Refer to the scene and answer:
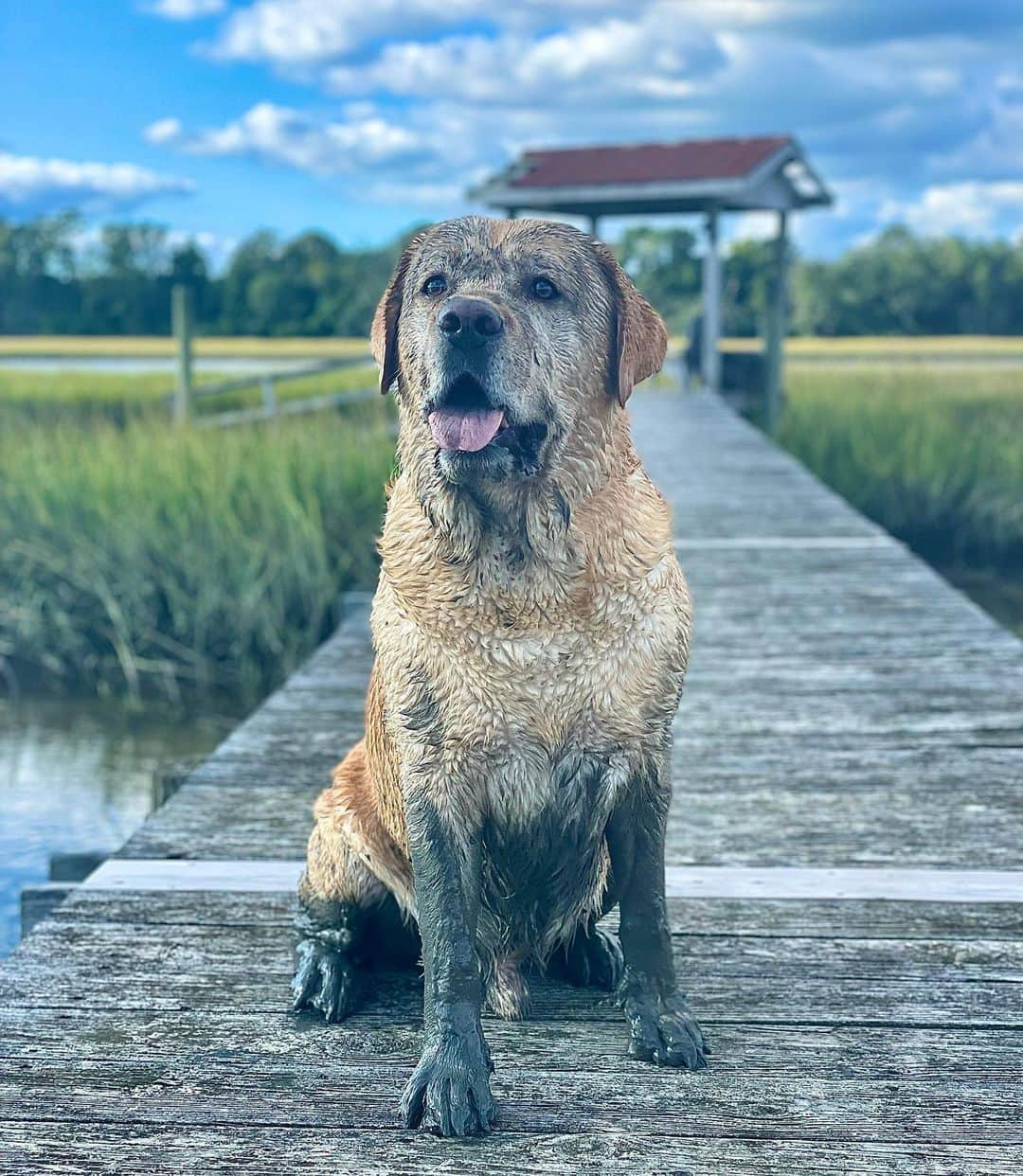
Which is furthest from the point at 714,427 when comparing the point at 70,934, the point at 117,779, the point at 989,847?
the point at 70,934

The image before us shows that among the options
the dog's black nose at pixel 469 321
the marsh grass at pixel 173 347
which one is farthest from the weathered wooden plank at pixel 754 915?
the marsh grass at pixel 173 347

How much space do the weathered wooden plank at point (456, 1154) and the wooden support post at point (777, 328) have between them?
15.3m

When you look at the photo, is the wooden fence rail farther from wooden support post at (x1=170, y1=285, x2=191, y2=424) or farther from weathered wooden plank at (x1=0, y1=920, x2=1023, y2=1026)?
weathered wooden plank at (x1=0, y1=920, x2=1023, y2=1026)

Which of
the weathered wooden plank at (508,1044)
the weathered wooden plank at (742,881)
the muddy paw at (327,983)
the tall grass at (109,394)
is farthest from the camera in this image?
the tall grass at (109,394)

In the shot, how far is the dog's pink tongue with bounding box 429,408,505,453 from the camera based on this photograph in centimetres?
184

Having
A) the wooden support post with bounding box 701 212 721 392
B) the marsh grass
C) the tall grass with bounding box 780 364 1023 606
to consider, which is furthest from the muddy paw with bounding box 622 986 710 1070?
the marsh grass

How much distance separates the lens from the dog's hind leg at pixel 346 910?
230 cm

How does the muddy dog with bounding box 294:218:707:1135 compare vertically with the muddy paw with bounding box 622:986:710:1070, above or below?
above

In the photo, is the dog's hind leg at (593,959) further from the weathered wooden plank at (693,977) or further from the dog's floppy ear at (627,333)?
the dog's floppy ear at (627,333)

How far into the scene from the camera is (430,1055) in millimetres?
1988

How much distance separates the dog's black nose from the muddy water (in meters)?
3.41

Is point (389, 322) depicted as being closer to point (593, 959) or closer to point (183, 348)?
point (593, 959)

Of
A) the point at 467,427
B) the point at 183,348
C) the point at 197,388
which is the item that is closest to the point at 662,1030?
the point at 467,427

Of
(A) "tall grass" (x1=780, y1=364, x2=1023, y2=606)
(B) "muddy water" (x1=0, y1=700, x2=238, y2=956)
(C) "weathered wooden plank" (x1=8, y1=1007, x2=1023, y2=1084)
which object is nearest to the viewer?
(C) "weathered wooden plank" (x1=8, y1=1007, x2=1023, y2=1084)
